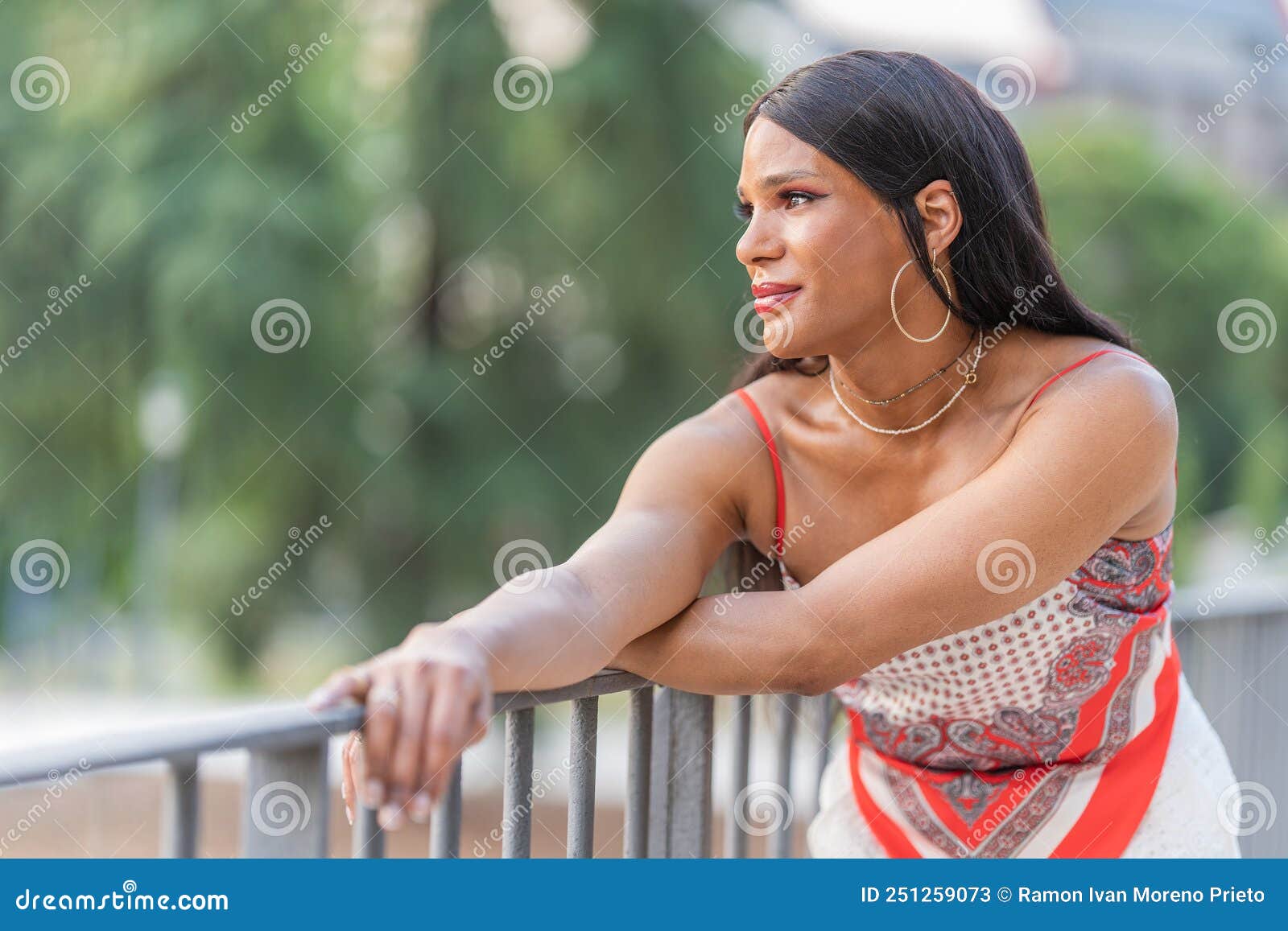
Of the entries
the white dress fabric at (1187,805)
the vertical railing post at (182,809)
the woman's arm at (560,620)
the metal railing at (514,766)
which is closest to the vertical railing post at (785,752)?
the metal railing at (514,766)

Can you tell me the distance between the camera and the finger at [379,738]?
1.18m

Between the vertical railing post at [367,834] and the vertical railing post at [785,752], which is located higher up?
the vertical railing post at [785,752]

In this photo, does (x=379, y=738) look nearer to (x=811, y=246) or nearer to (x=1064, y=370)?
(x=811, y=246)

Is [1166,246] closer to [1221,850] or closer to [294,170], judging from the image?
[294,170]

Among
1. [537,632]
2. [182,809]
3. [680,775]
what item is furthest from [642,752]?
[182,809]

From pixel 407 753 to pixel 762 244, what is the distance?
92 centimetres

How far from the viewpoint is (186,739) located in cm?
107

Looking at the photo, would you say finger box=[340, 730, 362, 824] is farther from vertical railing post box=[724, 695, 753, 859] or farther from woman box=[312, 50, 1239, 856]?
vertical railing post box=[724, 695, 753, 859]

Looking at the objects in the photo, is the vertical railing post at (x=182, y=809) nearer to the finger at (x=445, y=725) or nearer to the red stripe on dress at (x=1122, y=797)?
the finger at (x=445, y=725)

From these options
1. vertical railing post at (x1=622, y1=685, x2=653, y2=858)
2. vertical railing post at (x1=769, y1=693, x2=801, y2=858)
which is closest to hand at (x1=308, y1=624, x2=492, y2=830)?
vertical railing post at (x1=622, y1=685, x2=653, y2=858)

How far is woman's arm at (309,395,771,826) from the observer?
46.7 inches

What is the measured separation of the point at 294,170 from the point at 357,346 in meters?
1.07

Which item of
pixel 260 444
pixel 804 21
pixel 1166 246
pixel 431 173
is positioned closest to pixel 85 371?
pixel 260 444
